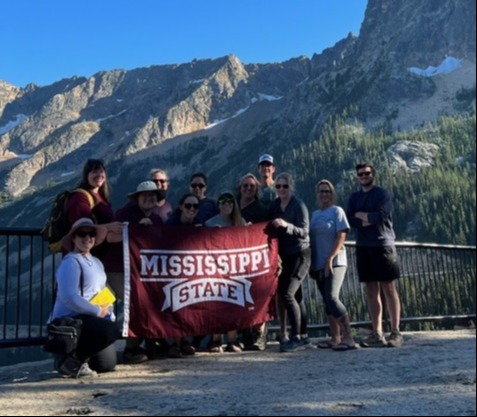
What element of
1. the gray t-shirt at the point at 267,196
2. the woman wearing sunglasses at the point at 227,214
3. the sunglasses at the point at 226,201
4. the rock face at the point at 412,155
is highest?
the rock face at the point at 412,155

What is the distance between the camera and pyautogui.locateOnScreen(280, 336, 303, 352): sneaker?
19.9 feet

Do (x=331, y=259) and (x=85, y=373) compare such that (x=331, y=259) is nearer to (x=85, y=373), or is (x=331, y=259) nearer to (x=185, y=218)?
(x=185, y=218)

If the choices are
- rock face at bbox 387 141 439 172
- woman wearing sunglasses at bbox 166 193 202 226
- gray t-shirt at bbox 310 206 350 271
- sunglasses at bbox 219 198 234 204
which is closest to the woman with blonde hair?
gray t-shirt at bbox 310 206 350 271

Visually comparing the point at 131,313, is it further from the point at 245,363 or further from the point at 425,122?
the point at 425,122

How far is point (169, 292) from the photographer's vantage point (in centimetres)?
575

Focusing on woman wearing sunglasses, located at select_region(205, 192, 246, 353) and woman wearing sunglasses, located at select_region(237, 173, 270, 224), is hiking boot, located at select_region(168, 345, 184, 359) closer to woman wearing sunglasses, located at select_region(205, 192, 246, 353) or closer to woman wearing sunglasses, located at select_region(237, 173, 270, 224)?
woman wearing sunglasses, located at select_region(205, 192, 246, 353)

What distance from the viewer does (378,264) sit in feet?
20.0

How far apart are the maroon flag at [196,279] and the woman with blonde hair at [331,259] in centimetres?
61

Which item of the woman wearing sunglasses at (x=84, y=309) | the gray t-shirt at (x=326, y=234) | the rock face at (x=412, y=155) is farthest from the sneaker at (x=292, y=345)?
the rock face at (x=412, y=155)

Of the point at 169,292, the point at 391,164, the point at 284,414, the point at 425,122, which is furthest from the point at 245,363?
the point at 425,122

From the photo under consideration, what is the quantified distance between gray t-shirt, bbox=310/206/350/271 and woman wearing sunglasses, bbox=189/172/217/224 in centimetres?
136

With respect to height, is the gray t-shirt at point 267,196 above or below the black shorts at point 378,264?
above

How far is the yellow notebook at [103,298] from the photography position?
194 inches

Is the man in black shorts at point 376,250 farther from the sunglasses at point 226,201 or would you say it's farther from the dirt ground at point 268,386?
the sunglasses at point 226,201
